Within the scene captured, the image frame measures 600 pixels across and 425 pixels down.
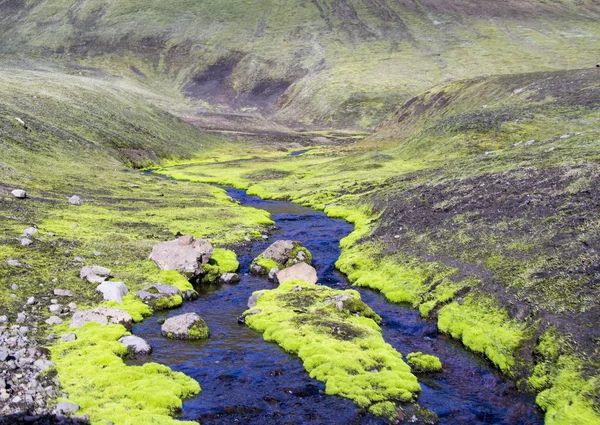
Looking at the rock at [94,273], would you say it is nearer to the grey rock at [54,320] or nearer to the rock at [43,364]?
the grey rock at [54,320]

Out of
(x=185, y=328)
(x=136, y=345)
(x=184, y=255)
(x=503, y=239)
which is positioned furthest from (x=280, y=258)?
(x=136, y=345)

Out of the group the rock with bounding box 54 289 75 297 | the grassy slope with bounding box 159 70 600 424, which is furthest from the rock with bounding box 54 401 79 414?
the grassy slope with bounding box 159 70 600 424

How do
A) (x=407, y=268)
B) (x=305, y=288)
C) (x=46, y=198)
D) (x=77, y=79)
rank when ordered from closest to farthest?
(x=305, y=288), (x=407, y=268), (x=46, y=198), (x=77, y=79)

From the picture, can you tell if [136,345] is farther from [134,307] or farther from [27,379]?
[27,379]

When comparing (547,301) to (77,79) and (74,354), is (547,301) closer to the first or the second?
(74,354)

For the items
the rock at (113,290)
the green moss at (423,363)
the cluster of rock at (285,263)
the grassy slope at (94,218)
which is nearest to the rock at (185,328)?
the grassy slope at (94,218)

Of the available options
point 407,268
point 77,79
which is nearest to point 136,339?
point 407,268
